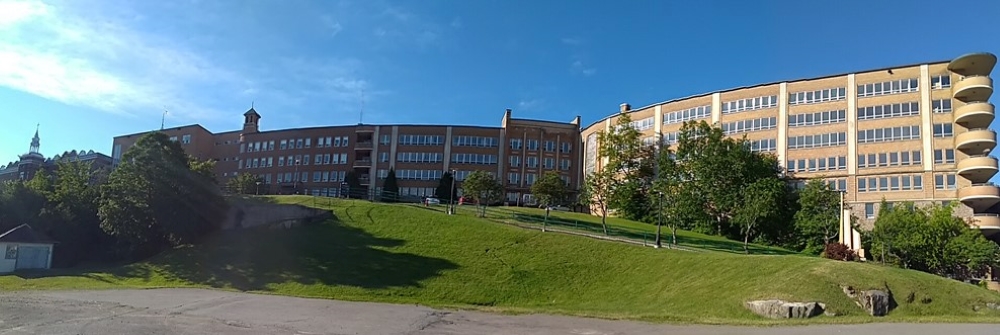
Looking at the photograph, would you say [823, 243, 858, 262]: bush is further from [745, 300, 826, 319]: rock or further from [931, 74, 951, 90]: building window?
[931, 74, 951, 90]: building window

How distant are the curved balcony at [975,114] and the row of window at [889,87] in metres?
5.04

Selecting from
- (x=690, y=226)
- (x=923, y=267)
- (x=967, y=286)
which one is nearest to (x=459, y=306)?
(x=967, y=286)

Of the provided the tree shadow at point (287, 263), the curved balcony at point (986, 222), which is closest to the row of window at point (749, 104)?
the curved balcony at point (986, 222)

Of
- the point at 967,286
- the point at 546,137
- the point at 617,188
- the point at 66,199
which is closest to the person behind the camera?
the point at 967,286

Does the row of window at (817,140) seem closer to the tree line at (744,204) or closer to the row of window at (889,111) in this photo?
the row of window at (889,111)

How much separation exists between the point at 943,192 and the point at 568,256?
46.7 m

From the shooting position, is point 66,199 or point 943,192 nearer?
point 66,199

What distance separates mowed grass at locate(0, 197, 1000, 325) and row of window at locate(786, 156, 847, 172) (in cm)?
3925

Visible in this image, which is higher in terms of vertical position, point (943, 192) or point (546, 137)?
point (546, 137)

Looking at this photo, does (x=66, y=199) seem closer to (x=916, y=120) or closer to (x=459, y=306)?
(x=459, y=306)

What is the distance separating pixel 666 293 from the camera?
112 ft

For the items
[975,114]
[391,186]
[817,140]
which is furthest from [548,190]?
[975,114]

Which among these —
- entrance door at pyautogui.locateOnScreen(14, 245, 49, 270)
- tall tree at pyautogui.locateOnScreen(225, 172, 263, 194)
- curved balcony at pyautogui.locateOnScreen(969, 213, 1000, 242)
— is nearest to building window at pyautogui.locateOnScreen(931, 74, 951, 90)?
curved balcony at pyautogui.locateOnScreen(969, 213, 1000, 242)

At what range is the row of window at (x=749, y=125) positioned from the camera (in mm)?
79062
